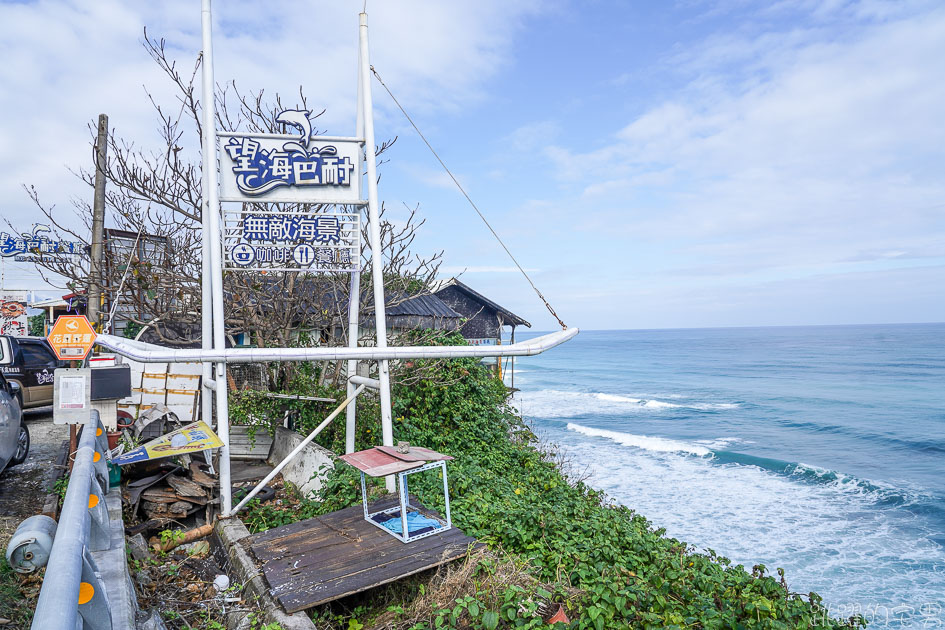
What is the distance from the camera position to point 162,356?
6.07 metres

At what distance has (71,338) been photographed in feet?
25.6

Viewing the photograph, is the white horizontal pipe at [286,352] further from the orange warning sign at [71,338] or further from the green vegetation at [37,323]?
the green vegetation at [37,323]

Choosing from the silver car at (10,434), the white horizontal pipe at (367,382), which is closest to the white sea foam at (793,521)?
the white horizontal pipe at (367,382)

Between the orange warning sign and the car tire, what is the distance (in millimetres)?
1774

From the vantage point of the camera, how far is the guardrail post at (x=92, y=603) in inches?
107

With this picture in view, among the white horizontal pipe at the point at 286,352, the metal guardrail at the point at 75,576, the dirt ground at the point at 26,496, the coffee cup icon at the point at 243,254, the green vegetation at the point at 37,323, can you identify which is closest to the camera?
the metal guardrail at the point at 75,576

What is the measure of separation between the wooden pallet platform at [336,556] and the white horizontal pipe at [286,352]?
6.23 feet

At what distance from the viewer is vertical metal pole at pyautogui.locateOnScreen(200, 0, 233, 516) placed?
680 centimetres

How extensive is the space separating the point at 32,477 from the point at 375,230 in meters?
6.56

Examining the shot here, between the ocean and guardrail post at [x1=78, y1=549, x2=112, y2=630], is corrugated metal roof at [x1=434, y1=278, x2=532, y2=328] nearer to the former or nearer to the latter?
the ocean

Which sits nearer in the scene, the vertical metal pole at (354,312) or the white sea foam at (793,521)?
the vertical metal pole at (354,312)

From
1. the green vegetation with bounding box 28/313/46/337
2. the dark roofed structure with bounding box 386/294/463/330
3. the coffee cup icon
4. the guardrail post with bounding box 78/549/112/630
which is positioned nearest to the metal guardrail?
the guardrail post with bounding box 78/549/112/630

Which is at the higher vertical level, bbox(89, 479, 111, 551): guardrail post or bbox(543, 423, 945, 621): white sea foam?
bbox(89, 479, 111, 551): guardrail post

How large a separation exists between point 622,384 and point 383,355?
5145cm
